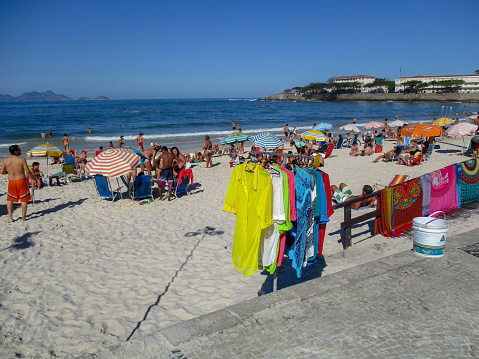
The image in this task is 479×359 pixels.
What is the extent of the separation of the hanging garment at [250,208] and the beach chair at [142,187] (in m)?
5.59

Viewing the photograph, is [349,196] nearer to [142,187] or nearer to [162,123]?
[142,187]

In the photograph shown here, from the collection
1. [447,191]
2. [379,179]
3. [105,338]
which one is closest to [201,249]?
[105,338]

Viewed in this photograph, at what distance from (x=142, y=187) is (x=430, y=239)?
672 centimetres

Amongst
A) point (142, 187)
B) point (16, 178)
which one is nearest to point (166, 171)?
point (142, 187)

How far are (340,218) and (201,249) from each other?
10.0 feet

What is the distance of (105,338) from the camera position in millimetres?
3412

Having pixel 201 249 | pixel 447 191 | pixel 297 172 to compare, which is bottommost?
pixel 201 249

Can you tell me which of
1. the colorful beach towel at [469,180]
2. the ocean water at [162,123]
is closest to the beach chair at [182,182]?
the colorful beach towel at [469,180]

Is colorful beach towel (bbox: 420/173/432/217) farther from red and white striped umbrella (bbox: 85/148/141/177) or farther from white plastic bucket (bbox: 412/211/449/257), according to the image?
red and white striped umbrella (bbox: 85/148/141/177)

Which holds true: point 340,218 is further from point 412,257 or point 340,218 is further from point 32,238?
point 32,238

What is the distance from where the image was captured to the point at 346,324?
302 cm

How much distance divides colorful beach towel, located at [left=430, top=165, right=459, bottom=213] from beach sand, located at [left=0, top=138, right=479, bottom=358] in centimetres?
27

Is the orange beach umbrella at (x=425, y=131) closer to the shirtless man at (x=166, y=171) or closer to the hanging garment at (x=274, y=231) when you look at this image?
the shirtless man at (x=166, y=171)

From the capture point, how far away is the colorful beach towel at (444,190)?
20.9ft
